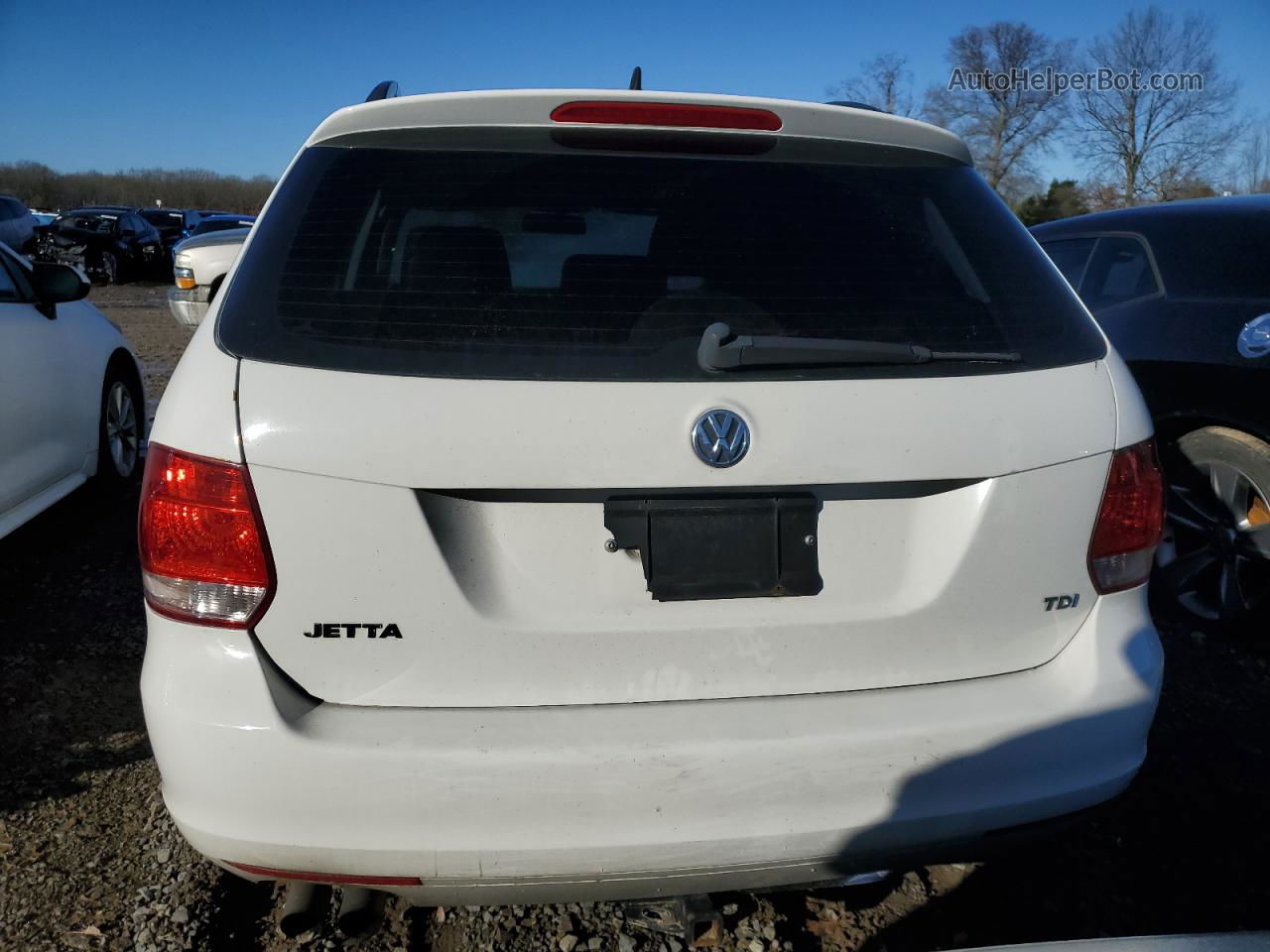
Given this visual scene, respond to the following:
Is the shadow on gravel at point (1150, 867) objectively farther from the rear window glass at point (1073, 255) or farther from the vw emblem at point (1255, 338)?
the rear window glass at point (1073, 255)

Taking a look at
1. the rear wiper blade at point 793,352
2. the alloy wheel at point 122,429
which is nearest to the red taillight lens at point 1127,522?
the rear wiper blade at point 793,352

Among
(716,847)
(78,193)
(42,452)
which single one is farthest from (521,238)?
(78,193)

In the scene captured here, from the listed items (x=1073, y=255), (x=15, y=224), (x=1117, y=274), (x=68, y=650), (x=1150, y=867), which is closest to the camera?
(x=1150, y=867)

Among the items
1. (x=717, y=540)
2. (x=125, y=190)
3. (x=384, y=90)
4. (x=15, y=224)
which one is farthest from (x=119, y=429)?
(x=125, y=190)

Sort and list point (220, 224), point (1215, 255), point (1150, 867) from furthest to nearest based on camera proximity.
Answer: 1. point (220, 224)
2. point (1215, 255)
3. point (1150, 867)

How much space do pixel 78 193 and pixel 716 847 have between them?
3023 inches

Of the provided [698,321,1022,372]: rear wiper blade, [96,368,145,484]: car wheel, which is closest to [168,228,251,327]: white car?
[96,368,145,484]: car wheel

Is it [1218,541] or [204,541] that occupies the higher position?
[204,541]

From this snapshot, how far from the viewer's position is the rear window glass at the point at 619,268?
1.67 meters

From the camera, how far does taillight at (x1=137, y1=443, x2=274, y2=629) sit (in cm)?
161

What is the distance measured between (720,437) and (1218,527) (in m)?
3.04

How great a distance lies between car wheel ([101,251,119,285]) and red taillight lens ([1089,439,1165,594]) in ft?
87.0

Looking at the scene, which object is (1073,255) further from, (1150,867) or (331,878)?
(331,878)

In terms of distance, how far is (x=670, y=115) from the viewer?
1.89 m
